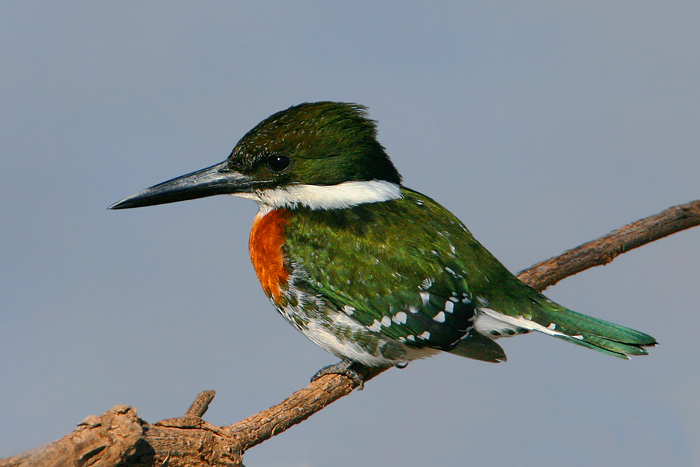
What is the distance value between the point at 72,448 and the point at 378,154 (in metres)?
2.42

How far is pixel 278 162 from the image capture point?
4.55 meters

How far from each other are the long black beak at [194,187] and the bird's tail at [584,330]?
1.73 m

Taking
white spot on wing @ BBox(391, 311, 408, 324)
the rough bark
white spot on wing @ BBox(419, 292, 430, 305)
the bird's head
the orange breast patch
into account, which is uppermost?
the bird's head

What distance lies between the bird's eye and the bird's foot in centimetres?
126

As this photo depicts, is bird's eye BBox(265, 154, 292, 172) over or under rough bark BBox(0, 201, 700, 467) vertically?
over

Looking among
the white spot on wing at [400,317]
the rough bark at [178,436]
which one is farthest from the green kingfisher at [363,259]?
the rough bark at [178,436]

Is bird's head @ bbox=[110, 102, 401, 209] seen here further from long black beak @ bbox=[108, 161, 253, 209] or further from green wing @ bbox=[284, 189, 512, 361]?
green wing @ bbox=[284, 189, 512, 361]

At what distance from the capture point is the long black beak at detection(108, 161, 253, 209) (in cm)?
468

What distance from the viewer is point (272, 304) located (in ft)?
15.3

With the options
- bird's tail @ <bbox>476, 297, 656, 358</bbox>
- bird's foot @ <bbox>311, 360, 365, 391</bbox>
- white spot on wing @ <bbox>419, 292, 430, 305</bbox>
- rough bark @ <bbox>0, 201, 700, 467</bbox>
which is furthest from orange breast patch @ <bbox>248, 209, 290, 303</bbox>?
bird's tail @ <bbox>476, 297, 656, 358</bbox>

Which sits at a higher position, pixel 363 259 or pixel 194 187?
pixel 194 187

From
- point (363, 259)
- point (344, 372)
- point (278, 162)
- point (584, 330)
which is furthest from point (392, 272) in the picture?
point (584, 330)

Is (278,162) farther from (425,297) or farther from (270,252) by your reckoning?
(425,297)

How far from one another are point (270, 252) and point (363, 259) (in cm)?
59
